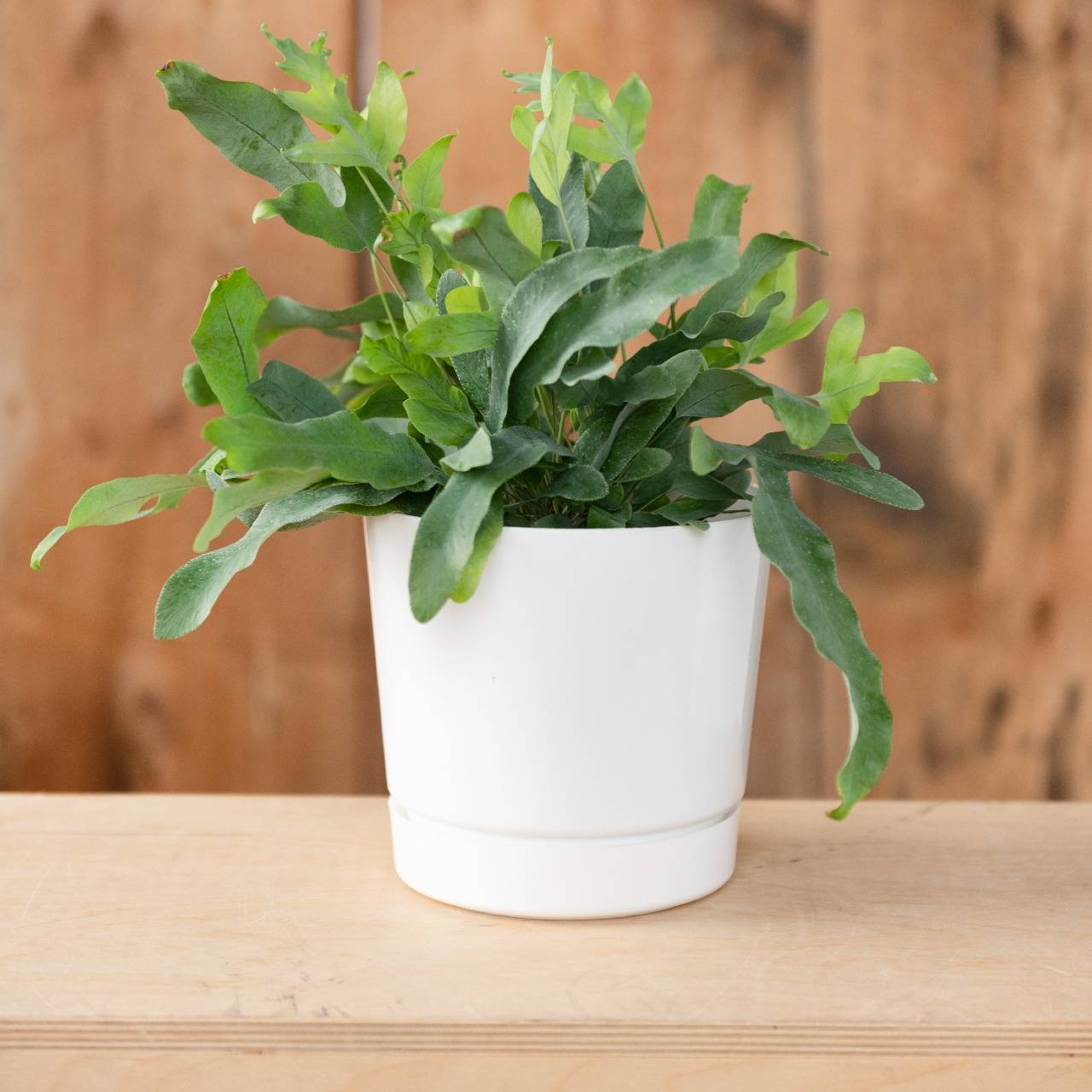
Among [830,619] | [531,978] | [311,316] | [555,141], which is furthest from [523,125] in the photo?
[531,978]

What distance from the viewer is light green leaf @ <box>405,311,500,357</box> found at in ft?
1.66

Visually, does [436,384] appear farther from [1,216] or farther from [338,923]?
[1,216]

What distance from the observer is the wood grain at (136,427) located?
2.73 feet

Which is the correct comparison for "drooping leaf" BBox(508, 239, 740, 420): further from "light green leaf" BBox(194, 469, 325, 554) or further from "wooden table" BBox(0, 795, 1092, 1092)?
"wooden table" BBox(0, 795, 1092, 1092)

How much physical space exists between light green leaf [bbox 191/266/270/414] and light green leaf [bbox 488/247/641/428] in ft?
0.38

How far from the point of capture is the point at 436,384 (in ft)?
1.76

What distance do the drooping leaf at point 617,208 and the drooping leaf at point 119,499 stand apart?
227 millimetres

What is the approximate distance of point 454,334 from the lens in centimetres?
51

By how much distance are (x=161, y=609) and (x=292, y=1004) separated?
18cm

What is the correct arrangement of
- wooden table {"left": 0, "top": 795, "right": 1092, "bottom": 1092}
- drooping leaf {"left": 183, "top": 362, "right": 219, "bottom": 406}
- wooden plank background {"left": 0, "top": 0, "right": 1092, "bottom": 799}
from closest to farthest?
wooden table {"left": 0, "top": 795, "right": 1092, "bottom": 1092} < drooping leaf {"left": 183, "top": 362, "right": 219, "bottom": 406} < wooden plank background {"left": 0, "top": 0, "right": 1092, "bottom": 799}

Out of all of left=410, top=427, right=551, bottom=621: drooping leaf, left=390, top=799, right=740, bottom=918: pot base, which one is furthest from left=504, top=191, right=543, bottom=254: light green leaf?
left=390, top=799, right=740, bottom=918: pot base

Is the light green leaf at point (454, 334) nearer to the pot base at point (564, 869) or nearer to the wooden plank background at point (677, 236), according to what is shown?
the pot base at point (564, 869)

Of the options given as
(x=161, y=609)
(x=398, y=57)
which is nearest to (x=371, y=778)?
(x=161, y=609)

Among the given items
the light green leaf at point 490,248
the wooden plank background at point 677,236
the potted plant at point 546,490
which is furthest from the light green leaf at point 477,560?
the wooden plank background at point 677,236
